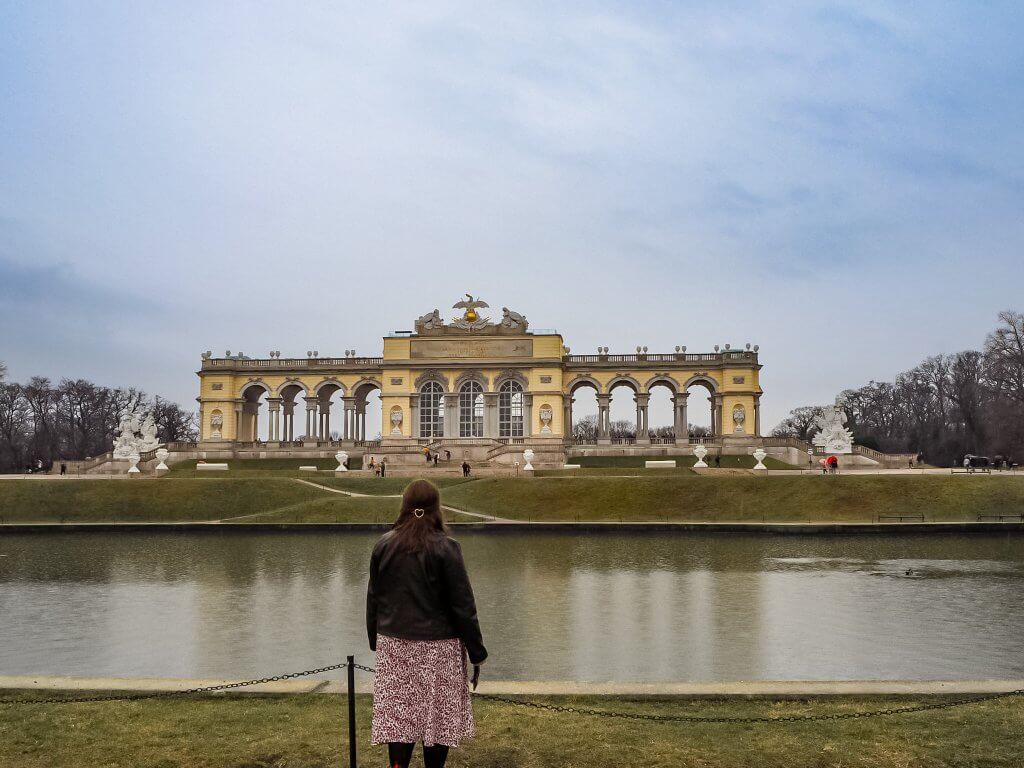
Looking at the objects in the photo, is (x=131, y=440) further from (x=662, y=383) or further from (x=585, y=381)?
(x=662, y=383)

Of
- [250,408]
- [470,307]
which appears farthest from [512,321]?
[250,408]

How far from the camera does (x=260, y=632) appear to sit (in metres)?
14.9

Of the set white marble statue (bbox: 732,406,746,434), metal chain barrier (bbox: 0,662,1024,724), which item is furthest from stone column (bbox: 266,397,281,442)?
metal chain barrier (bbox: 0,662,1024,724)

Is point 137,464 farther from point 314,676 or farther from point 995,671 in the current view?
point 995,671

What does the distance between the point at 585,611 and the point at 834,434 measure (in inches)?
1761

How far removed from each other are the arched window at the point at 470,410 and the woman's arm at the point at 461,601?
6005 cm

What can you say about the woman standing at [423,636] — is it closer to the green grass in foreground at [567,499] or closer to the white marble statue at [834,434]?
the green grass in foreground at [567,499]

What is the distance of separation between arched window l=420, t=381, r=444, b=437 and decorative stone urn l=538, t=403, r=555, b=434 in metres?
7.41

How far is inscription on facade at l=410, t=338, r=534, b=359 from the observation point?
217 ft

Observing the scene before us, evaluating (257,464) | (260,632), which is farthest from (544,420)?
(260,632)

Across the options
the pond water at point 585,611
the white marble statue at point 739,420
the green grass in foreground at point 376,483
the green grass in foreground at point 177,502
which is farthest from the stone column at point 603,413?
the pond water at point 585,611

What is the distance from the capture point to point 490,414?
66.1 m

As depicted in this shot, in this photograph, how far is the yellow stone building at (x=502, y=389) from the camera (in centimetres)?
6512

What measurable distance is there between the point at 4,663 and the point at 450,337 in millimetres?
54461
